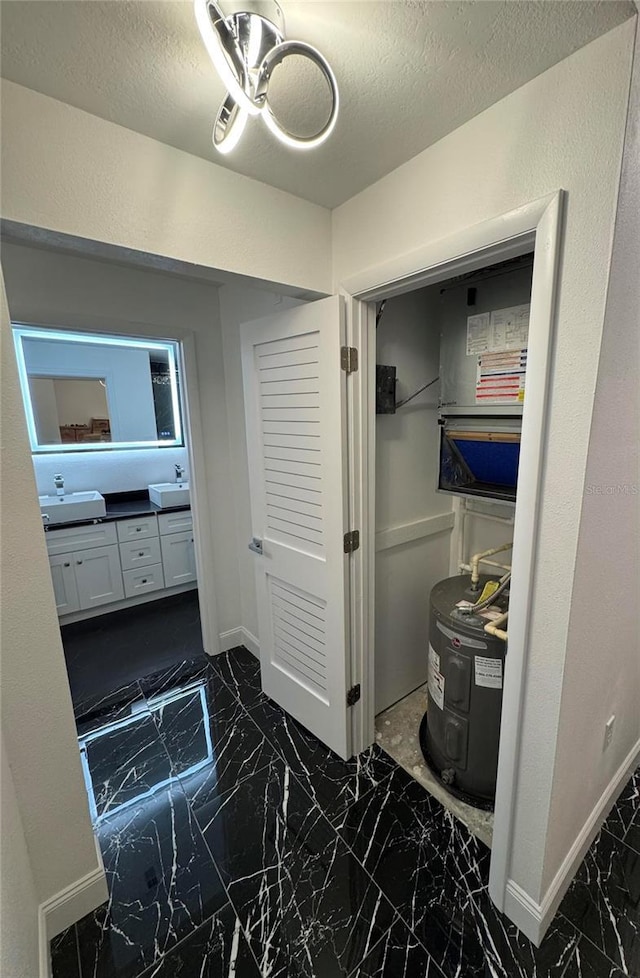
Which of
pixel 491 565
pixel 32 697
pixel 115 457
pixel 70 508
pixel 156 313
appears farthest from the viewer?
pixel 115 457

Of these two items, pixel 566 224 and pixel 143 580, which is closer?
pixel 566 224

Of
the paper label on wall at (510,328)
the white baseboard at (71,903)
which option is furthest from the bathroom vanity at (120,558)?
the paper label on wall at (510,328)

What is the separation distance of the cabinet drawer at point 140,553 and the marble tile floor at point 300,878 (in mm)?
1505

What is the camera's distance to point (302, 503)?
1778mm

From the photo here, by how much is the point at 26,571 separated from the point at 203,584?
61.2 inches

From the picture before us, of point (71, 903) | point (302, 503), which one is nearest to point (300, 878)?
point (71, 903)

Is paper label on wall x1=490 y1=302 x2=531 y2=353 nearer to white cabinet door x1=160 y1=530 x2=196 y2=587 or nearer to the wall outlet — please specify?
the wall outlet

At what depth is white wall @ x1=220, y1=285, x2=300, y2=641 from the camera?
2.16m

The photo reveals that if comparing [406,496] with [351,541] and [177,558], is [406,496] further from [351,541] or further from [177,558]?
[177,558]

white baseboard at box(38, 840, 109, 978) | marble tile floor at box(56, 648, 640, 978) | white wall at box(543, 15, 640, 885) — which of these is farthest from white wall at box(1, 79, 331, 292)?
marble tile floor at box(56, 648, 640, 978)

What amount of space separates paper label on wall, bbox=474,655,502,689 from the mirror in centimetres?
300

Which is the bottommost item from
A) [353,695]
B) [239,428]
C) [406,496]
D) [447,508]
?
[353,695]

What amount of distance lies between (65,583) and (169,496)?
3.32 feet

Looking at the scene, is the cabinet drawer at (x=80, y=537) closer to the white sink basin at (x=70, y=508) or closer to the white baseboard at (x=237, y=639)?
the white sink basin at (x=70, y=508)
